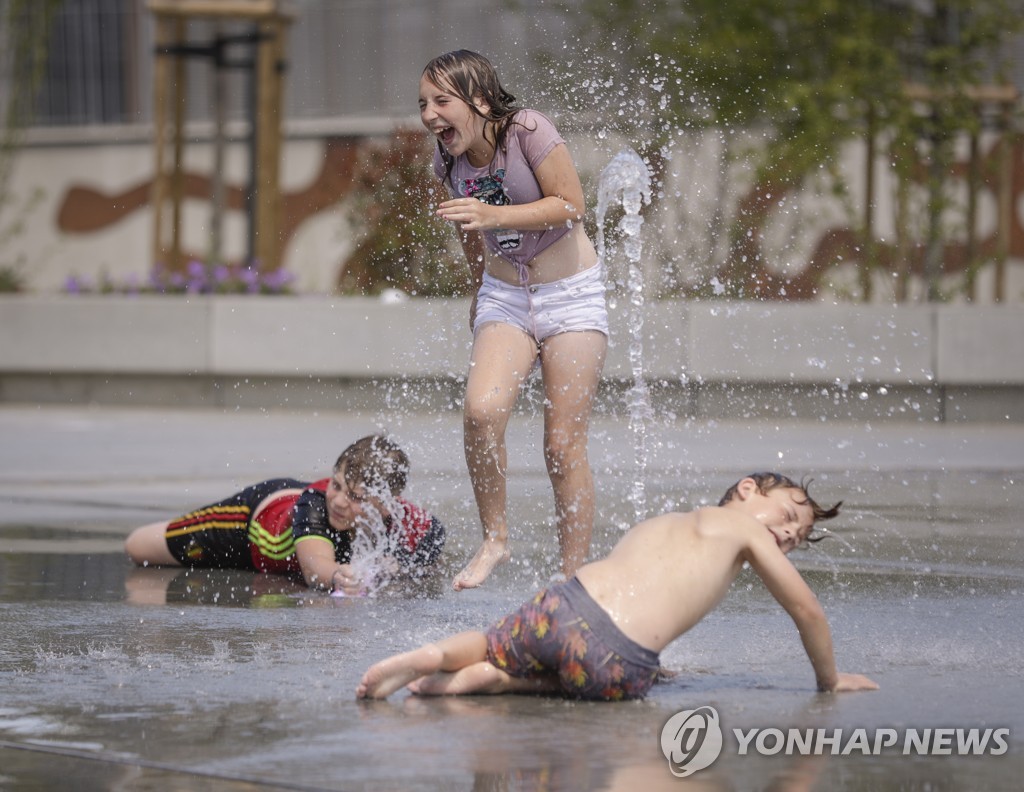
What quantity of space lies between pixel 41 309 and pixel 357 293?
2490 millimetres

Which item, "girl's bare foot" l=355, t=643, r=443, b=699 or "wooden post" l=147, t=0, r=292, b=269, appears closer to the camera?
"girl's bare foot" l=355, t=643, r=443, b=699

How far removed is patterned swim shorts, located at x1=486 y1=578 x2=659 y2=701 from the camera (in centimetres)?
392

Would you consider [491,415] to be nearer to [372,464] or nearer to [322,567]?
[372,464]

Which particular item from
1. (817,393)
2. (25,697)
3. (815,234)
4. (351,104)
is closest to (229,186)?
(351,104)

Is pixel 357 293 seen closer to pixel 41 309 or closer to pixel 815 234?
pixel 41 309

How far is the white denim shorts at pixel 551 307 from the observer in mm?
5512

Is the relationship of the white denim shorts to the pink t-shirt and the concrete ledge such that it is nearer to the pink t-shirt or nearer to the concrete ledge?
the pink t-shirt

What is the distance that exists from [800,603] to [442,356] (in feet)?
29.2

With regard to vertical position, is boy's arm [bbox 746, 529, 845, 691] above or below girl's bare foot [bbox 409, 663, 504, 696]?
above

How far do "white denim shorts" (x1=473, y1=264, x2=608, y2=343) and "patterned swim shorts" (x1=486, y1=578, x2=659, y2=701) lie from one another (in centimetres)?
164

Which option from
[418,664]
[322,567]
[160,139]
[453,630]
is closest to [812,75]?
[160,139]

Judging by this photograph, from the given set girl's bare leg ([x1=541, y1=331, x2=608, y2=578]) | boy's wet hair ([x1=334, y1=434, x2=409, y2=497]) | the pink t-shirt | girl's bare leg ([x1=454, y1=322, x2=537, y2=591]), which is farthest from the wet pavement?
the pink t-shirt

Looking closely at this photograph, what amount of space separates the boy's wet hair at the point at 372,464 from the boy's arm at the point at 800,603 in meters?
2.04

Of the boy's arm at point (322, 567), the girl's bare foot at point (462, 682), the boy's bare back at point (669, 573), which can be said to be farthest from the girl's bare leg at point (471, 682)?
the boy's arm at point (322, 567)
